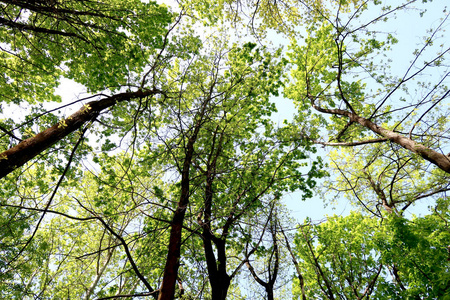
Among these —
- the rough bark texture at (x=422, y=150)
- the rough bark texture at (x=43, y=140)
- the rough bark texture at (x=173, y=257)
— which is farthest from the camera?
the rough bark texture at (x=422, y=150)

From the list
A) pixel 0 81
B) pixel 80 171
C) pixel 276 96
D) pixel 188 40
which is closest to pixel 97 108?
pixel 80 171

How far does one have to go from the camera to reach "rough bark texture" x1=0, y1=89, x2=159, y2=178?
358 centimetres

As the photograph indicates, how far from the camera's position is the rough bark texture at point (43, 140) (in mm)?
3580

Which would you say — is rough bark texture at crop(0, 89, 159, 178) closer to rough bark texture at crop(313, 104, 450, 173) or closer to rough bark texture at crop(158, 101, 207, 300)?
rough bark texture at crop(158, 101, 207, 300)

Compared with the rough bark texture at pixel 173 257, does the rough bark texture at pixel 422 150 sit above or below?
above

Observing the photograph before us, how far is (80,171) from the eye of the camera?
7250 millimetres

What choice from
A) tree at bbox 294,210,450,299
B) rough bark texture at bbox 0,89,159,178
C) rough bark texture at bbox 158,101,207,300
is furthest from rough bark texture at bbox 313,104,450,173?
rough bark texture at bbox 0,89,159,178

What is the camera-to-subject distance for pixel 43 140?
404cm

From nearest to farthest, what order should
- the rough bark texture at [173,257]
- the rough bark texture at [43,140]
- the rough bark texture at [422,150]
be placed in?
the rough bark texture at [173,257] < the rough bark texture at [43,140] < the rough bark texture at [422,150]

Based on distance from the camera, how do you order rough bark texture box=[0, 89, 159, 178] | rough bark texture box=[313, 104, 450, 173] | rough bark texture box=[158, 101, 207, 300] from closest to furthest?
1. rough bark texture box=[158, 101, 207, 300]
2. rough bark texture box=[0, 89, 159, 178]
3. rough bark texture box=[313, 104, 450, 173]

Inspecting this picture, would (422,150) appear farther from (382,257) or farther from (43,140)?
(43,140)

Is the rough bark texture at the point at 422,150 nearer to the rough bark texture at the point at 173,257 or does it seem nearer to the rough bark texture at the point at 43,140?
the rough bark texture at the point at 173,257

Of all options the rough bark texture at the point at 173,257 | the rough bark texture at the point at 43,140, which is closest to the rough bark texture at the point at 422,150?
the rough bark texture at the point at 173,257

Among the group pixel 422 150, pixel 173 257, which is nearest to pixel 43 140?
pixel 173 257
